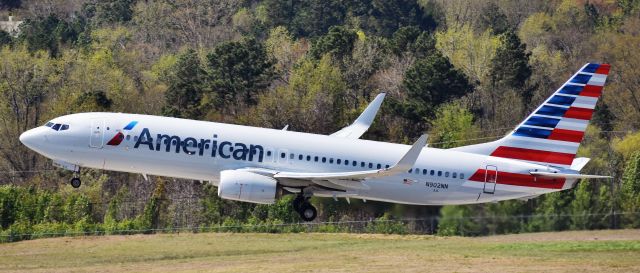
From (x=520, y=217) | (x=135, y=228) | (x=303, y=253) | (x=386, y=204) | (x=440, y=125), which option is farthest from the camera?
(x=440, y=125)

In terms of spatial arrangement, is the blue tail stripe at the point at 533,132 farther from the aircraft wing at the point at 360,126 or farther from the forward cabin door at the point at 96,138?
the forward cabin door at the point at 96,138

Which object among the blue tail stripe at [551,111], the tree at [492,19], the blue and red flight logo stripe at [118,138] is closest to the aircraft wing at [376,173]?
the blue and red flight logo stripe at [118,138]

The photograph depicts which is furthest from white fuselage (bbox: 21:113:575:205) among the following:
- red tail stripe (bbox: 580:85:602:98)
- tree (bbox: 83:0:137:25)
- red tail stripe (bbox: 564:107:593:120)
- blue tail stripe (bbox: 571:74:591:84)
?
tree (bbox: 83:0:137:25)

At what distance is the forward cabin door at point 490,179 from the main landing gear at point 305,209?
21.9 ft

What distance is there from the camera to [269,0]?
19788cm

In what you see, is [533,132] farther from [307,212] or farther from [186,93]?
[186,93]

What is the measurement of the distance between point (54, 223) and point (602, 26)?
103196 millimetres

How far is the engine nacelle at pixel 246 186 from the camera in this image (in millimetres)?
63188

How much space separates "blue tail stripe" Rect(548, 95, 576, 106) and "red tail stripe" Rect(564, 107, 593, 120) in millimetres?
298

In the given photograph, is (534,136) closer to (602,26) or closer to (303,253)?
(303,253)

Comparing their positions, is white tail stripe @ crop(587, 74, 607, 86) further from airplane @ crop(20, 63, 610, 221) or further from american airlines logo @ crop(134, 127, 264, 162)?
american airlines logo @ crop(134, 127, 264, 162)

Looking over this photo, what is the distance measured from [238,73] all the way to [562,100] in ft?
210

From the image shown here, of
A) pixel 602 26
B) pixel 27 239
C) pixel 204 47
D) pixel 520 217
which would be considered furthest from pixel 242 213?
pixel 602 26

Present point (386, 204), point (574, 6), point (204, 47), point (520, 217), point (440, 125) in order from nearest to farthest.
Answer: point (520, 217) → point (386, 204) → point (440, 125) → point (204, 47) → point (574, 6)
